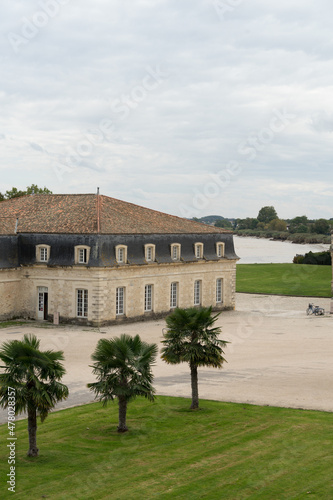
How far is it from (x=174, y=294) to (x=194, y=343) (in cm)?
2278

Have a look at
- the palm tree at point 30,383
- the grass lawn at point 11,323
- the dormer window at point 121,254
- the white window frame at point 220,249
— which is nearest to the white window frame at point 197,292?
the white window frame at point 220,249

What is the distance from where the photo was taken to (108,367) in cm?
1652

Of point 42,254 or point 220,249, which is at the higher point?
point 220,249

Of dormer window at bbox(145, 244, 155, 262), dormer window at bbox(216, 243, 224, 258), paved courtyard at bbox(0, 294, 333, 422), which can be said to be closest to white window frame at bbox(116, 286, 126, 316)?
paved courtyard at bbox(0, 294, 333, 422)

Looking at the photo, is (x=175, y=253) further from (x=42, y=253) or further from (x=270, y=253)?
(x=270, y=253)

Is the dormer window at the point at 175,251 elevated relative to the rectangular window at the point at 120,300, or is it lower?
elevated

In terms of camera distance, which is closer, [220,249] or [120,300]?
[120,300]

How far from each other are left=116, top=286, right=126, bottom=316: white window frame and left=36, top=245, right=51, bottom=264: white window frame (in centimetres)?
449

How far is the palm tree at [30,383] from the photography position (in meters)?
14.3

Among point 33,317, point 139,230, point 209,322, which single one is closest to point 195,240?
point 139,230

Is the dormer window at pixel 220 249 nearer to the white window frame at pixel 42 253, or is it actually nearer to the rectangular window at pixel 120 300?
the rectangular window at pixel 120 300

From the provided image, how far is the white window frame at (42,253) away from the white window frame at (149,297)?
6.21 meters

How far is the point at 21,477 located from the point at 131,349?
4.54m

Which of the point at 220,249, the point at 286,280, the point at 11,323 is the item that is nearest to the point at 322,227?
the point at 286,280
